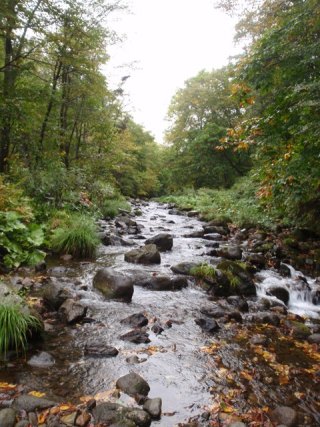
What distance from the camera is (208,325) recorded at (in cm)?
548

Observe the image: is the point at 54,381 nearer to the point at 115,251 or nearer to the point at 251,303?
the point at 251,303

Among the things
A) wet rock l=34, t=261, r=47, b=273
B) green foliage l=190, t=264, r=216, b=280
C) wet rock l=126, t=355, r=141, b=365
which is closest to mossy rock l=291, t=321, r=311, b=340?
green foliage l=190, t=264, r=216, b=280

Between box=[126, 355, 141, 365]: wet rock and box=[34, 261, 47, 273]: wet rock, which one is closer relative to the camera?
box=[126, 355, 141, 365]: wet rock

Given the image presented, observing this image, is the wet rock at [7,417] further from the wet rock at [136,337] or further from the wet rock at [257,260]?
the wet rock at [257,260]

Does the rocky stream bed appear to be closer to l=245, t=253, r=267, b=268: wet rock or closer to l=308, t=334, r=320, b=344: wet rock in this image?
l=308, t=334, r=320, b=344: wet rock

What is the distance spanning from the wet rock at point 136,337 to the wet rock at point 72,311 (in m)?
0.77

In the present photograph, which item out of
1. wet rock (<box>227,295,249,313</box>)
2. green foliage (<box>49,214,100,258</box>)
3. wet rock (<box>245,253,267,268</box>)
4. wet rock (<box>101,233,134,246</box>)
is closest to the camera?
wet rock (<box>227,295,249,313</box>)

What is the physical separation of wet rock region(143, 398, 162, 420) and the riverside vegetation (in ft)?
5.47

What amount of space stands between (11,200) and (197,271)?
4.76 m

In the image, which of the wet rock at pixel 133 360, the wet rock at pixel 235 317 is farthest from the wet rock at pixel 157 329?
the wet rock at pixel 235 317

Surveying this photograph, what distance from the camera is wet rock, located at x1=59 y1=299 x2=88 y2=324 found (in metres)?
5.05

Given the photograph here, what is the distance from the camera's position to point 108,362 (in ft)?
13.7

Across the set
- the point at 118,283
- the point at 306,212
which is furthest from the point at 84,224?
the point at 306,212

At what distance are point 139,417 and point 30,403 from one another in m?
1.04
